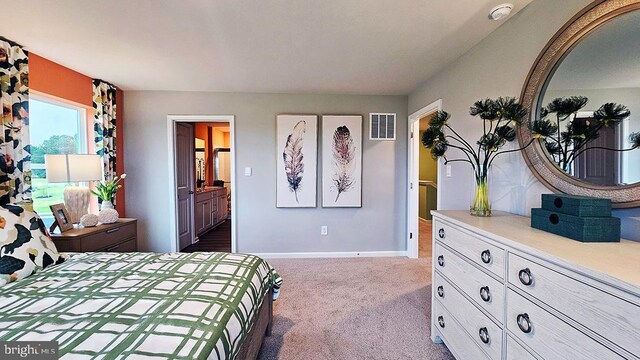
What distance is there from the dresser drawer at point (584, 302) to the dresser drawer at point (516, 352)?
250 millimetres

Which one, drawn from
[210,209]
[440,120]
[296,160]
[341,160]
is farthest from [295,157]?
[210,209]

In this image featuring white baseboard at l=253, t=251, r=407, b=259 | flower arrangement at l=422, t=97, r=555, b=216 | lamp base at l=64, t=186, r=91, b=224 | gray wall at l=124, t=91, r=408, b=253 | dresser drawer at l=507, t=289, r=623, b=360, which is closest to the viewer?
dresser drawer at l=507, t=289, r=623, b=360

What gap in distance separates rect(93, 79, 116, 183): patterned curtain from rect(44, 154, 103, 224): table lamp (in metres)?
0.65

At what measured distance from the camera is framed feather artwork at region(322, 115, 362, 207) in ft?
11.2

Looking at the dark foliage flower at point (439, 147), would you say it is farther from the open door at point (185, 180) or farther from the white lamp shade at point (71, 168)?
the open door at point (185, 180)

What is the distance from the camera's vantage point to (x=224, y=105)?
335 cm

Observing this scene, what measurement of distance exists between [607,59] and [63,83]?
13.9 feet

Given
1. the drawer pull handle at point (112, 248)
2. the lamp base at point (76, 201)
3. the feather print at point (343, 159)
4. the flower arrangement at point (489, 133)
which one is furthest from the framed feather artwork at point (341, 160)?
the lamp base at point (76, 201)

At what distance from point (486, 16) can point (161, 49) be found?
2585 millimetres

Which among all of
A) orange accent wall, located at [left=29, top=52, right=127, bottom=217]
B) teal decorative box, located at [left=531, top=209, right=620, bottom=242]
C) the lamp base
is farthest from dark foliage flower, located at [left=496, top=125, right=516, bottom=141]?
orange accent wall, located at [left=29, top=52, right=127, bottom=217]

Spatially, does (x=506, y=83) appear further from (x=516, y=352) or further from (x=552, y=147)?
(x=516, y=352)

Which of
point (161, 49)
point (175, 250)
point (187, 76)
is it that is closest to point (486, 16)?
point (161, 49)

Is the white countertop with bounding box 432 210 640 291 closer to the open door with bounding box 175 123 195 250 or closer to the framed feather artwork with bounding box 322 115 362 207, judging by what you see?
the framed feather artwork with bounding box 322 115 362 207

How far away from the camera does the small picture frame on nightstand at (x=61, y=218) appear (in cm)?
211
